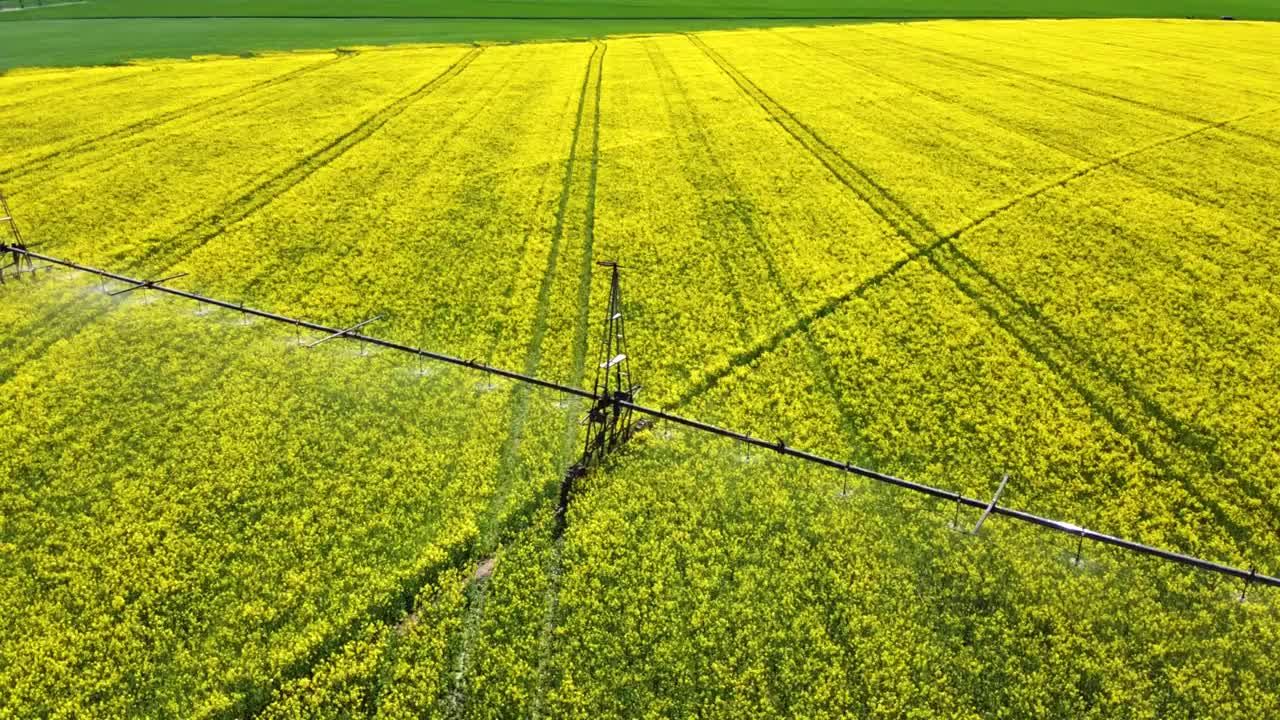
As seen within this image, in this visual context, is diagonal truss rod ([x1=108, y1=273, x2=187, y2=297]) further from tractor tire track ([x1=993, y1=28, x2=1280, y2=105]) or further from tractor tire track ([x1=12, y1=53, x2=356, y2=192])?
tractor tire track ([x1=993, y1=28, x2=1280, y2=105])

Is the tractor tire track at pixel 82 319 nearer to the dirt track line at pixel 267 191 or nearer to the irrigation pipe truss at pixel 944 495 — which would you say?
the dirt track line at pixel 267 191

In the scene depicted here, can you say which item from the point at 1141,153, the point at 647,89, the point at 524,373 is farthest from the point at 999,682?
the point at 647,89

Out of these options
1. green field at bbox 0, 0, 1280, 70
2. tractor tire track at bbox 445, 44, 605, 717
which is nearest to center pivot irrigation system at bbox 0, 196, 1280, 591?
tractor tire track at bbox 445, 44, 605, 717

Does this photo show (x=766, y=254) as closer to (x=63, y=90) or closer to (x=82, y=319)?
(x=82, y=319)

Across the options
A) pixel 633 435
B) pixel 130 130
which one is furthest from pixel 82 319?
pixel 130 130

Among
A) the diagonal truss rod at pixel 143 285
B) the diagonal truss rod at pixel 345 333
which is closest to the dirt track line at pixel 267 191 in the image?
the diagonal truss rod at pixel 143 285
